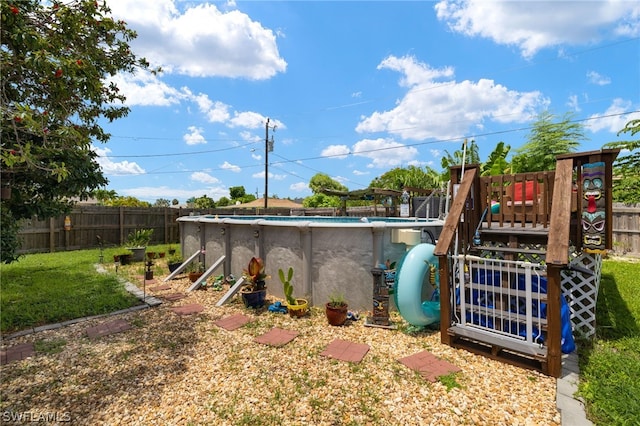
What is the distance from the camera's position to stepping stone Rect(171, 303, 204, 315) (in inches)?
200

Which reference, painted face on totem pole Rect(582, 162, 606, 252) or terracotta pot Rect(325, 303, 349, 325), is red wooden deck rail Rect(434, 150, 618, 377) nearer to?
painted face on totem pole Rect(582, 162, 606, 252)

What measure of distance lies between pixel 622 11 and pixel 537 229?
838 cm

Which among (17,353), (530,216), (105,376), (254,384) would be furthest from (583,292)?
(17,353)

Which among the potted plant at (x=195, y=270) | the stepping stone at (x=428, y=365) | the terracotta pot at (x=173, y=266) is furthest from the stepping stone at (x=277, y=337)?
the terracotta pot at (x=173, y=266)

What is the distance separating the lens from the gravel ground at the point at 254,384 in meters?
2.46

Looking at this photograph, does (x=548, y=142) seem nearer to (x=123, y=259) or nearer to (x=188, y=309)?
(x=188, y=309)

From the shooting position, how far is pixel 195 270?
25.2 feet

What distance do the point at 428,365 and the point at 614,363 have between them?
201 cm

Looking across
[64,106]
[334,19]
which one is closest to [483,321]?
[64,106]

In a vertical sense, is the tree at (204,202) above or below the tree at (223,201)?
below

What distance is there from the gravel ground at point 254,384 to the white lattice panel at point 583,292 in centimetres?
160

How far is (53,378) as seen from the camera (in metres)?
A: 3.08

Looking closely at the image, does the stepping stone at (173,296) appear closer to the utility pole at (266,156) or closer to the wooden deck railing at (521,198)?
the wooden deck railing at (521,198)

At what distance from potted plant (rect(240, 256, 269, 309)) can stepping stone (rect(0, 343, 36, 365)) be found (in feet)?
9.18
